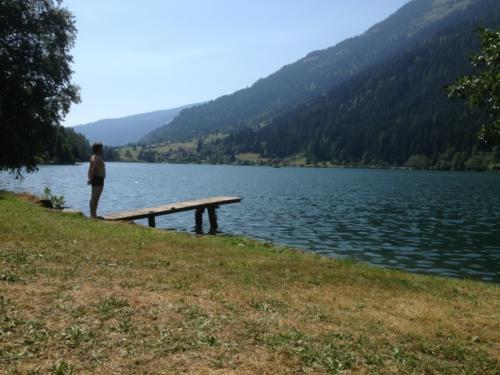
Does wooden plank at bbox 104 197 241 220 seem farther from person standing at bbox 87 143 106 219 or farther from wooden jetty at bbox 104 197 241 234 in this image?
person standing at bbox 87 143 106 219

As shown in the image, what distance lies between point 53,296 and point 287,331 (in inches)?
214

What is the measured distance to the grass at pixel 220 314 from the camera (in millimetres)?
8203

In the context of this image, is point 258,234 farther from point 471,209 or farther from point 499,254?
point 471,209

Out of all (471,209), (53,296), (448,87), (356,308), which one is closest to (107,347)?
(53,296)

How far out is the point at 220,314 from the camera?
1063cm

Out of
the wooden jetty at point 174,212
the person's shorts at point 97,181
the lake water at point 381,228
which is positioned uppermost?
the person's shorts at point 97,181

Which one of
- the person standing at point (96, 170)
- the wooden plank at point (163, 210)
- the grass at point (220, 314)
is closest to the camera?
the grass at point (220, 314)

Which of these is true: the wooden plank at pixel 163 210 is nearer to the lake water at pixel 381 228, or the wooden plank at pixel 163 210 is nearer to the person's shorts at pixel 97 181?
the person's shorts at pixel 97 181

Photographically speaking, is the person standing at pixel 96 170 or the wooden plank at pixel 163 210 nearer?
the person standing at pixel 96 170

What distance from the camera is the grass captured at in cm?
820

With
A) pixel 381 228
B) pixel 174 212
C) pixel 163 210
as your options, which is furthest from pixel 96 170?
pixel 381 228

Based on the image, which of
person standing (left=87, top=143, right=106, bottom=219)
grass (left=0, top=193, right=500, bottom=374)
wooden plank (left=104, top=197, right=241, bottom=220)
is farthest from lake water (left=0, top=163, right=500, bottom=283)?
person standing (left=87, top=143, right=106, bottom=219)

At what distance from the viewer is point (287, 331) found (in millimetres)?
9867

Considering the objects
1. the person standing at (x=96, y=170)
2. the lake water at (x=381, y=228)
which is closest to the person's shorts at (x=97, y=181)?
the person standing at (x=96, y=170)
